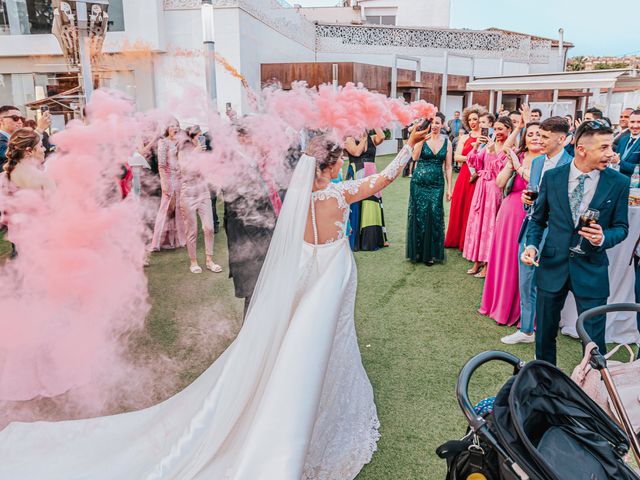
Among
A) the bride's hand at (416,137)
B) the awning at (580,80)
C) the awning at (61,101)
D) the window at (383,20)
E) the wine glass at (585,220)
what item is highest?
the window at (383,20)

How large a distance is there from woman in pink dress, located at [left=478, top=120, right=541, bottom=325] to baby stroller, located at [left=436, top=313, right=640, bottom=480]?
3028 mm

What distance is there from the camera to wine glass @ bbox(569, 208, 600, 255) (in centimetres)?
300

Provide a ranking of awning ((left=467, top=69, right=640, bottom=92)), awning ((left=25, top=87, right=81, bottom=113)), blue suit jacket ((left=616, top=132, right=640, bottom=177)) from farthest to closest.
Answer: awning ((left=467, top=69, right=640, bottom=92)), awning ((left=25, top=87, right=81, bottom=113)), blue suit jacket ((left=616, top=132, right=640, bottom=177))

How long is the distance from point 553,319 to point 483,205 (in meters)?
3.00

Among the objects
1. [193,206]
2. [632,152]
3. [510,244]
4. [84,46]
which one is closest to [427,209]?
[510,244]

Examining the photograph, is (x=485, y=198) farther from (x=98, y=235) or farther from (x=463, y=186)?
(x=98, y=235)

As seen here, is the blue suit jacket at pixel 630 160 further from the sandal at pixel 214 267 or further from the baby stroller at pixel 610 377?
the sandal at pixel 214 267

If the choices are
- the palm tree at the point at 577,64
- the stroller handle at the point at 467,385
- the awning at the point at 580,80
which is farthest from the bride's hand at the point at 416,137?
the palm tree at the point at 577,64

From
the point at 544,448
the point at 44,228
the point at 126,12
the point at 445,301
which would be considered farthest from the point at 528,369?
the point at 126,12

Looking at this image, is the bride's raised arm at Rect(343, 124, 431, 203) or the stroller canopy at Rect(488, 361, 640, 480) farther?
the bride's raised arm at Rect(343, 124, 431, 203)

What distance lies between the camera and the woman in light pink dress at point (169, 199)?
20.0 ft

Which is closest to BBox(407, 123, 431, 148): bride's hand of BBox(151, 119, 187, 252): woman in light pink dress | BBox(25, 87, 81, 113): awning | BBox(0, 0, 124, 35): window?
Result: BBox(151, 119, 187, 252): woman in light pink dress

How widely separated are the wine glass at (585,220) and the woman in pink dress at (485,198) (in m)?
2.42

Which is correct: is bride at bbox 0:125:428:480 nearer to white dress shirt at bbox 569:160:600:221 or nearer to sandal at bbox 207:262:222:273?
white dress shirt at bbox 569:160:600:221
